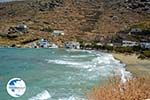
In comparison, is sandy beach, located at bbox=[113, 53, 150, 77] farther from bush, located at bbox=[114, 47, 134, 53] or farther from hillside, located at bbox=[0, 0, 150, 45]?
hillside, located at bbox=[0, 0, 150, 45]

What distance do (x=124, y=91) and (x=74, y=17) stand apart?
136935 millimetres

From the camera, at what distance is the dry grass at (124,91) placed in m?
A: 12.3

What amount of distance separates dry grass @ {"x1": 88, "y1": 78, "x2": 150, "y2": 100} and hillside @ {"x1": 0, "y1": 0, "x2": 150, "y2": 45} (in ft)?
351

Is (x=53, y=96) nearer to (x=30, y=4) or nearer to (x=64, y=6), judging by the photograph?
(x=64, y=6)

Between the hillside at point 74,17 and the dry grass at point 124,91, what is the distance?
351 feet

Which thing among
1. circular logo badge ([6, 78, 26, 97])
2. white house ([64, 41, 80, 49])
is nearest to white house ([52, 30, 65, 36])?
white house ([64, 41, 80, 49])

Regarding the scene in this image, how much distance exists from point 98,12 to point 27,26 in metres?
24.1

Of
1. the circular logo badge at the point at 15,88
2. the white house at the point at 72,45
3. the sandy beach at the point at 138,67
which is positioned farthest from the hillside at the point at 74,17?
the circular logo badge at the point at 15,88

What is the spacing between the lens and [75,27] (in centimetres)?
14050

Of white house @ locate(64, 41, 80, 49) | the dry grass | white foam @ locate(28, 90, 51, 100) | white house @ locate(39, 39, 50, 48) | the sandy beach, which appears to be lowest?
white house @ locate(39, 39, 50, 48)

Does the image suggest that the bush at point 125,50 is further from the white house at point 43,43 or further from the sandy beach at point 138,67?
the sandy beach at point 138,67

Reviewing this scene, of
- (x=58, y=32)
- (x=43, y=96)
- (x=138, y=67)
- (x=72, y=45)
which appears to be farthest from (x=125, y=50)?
(x=43, y=96)

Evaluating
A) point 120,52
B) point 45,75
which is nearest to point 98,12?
point 120,52

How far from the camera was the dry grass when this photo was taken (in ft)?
40.5
